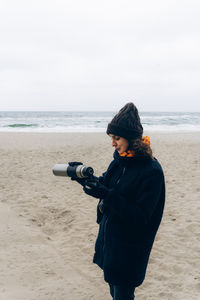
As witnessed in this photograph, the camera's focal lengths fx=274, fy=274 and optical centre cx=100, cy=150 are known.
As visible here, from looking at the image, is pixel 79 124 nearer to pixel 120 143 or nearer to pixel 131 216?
pixel 120 143

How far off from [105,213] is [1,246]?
7.58 ft

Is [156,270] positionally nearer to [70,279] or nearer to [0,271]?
[70,279]

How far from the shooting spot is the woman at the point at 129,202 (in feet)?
5.51

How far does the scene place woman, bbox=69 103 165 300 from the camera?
1681mm

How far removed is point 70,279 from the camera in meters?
3.00

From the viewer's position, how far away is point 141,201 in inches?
65.5

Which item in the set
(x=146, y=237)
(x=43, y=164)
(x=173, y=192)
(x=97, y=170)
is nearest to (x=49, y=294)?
(x=146, y=237)

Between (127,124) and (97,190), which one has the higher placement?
(127,124)

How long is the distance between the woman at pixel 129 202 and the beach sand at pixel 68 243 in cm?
118

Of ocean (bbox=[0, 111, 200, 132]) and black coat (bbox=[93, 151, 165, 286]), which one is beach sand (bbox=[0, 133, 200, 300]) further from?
ocean (bbox=[0, 111, 200, 132])

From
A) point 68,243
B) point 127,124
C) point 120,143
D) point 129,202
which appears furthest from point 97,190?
point 68,243

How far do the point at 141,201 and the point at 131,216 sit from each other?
0.11 meters

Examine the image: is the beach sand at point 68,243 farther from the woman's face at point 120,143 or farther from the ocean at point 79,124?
the ocean at point 79,124

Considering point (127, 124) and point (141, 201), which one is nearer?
point (141, 201)
